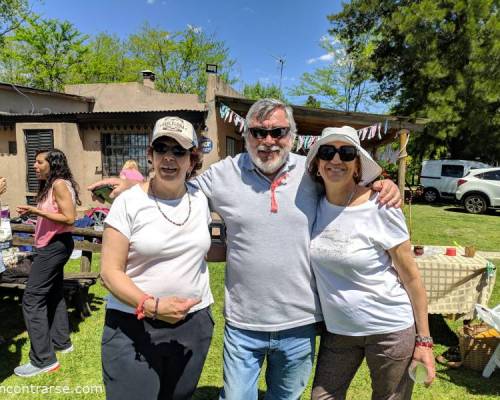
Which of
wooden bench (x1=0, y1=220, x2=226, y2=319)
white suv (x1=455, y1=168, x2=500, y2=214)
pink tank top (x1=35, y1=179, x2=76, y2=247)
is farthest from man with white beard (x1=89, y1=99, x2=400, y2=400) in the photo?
white suv (x1=455, y1=168, x2=500, y2=214)

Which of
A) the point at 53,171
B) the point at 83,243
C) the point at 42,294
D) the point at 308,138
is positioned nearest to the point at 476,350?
the point at 42,294

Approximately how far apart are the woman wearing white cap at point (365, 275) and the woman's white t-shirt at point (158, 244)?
59 cm

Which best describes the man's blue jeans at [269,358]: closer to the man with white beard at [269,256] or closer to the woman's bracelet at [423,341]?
the man with white beard at [269,256]

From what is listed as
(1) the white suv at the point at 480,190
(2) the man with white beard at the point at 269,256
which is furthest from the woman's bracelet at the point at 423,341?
(1) the white suv at the point at 480,190

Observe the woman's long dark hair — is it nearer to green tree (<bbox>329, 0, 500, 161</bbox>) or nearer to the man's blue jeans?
the man's blue jeans

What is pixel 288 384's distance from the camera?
198cm

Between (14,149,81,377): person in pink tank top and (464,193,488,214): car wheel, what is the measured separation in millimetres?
14817

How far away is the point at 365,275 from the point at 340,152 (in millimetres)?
594

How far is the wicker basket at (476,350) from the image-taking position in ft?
11.6

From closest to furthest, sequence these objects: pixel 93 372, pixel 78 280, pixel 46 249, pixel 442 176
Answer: pixel 46 249, pixel 93 372, pixel 78 280, pixel 442 176

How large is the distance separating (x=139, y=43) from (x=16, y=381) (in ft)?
105

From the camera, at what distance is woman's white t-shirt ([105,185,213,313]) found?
168cm

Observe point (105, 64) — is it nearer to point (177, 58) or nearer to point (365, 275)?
point (177, 58)

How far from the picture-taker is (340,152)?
6.02 feet
